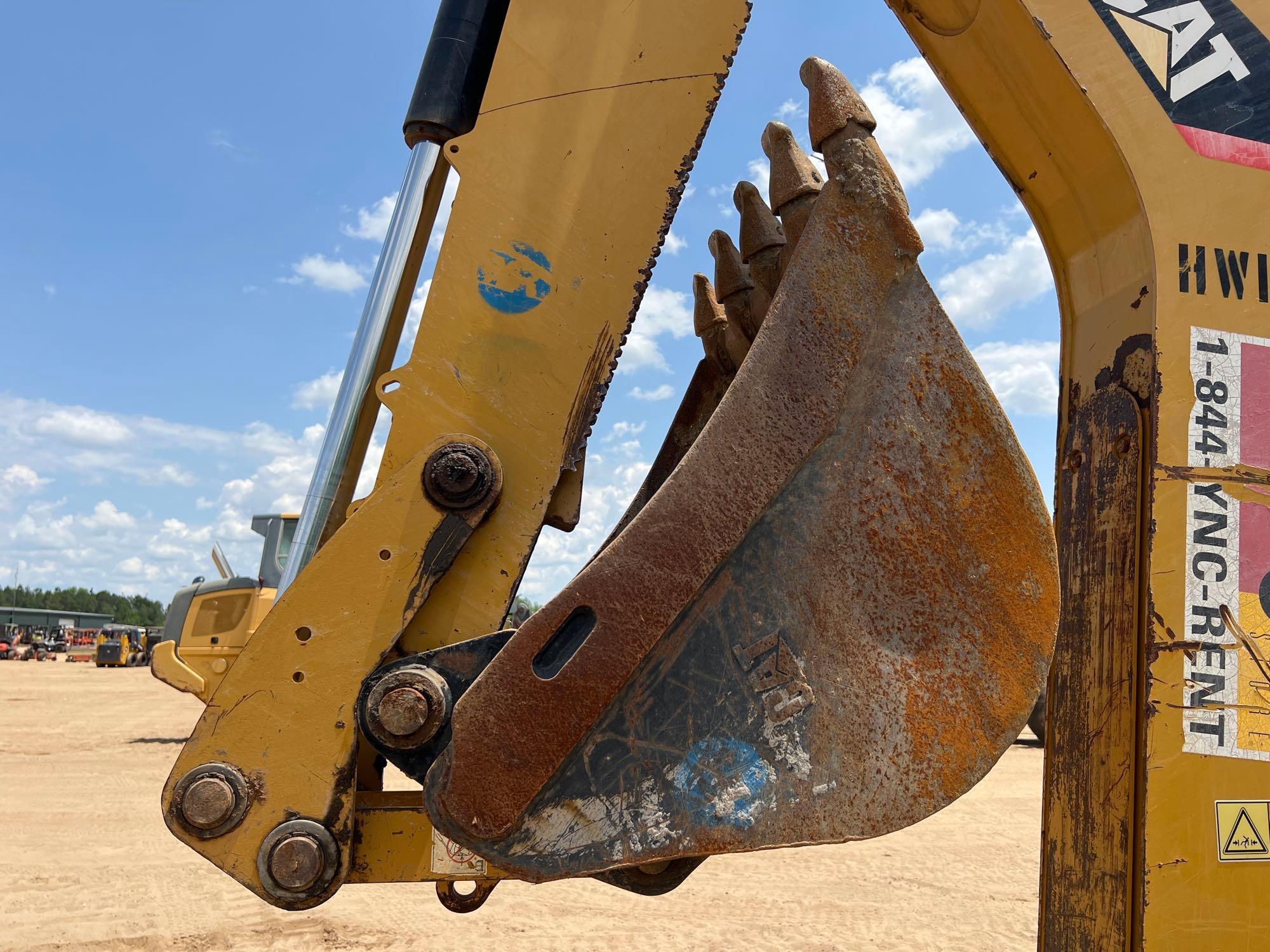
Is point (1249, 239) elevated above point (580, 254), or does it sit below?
above

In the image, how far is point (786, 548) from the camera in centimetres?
154

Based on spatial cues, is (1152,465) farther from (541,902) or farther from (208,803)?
(541,902)

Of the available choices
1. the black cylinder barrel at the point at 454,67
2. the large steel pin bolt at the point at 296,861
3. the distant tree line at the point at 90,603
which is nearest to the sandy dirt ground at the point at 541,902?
the large steel pin bolt at the point at 296,861

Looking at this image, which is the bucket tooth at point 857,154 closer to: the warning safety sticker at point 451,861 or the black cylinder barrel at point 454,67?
the black cylinder barrel at point 454,67

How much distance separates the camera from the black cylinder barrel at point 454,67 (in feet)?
6.50

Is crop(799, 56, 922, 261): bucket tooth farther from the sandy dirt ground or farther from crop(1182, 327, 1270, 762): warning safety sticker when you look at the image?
the sandy dirt ground

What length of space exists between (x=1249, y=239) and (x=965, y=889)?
5280 millimetres

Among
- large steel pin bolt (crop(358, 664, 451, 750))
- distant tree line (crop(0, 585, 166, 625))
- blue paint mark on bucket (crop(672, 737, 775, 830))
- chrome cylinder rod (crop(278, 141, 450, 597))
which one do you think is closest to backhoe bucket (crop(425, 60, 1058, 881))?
blue paint mark on bucket (crop(672, 737, 775, 830))

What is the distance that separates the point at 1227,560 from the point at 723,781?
1.15m

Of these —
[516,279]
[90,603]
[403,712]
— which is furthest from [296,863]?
[90,603]

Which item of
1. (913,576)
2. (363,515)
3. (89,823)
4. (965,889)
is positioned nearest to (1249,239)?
(913,576)

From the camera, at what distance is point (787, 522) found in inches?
61.0

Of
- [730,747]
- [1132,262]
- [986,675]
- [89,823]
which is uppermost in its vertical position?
[1132,262]

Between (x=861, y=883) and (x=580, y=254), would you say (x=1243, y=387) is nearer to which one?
(x=580, y=254)
